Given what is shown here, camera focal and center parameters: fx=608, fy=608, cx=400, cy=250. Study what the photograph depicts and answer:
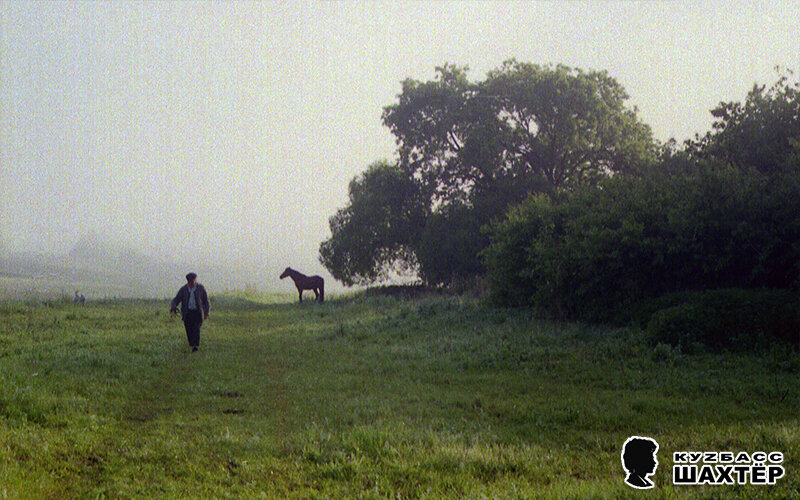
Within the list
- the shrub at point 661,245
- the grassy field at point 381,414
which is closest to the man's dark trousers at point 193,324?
the grassy field at point 381,414

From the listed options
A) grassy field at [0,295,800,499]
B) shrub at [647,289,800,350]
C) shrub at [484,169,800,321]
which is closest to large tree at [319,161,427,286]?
shrub at [484,169,800,321]

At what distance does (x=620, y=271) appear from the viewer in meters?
18.9

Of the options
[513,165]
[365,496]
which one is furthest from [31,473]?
[513,165]

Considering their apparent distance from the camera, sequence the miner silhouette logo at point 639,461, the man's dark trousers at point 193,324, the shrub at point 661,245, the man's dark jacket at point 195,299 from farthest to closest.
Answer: the man's dark jacket at point 195,299 → the man's dark trousers at point 193,324 → the shrub at point 661,245 → the miner silhouette logo at point 639,461

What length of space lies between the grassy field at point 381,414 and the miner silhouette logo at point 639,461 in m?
0.16

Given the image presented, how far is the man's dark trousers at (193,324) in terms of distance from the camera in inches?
710

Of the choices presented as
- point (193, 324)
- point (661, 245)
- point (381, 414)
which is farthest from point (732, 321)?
point (193, 324)

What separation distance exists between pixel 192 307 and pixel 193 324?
1.66ft

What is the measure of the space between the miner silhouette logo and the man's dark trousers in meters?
13.4

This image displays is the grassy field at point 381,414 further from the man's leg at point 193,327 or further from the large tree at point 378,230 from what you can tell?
the large tree at point 378,230

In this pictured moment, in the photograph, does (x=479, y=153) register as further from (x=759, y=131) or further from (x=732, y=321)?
(x=732, y=321)

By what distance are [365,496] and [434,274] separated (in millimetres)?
31606

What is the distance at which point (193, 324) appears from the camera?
18031 mm

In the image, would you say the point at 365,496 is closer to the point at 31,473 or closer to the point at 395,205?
the point at 31,473
